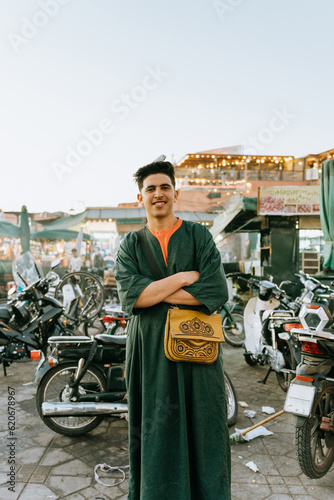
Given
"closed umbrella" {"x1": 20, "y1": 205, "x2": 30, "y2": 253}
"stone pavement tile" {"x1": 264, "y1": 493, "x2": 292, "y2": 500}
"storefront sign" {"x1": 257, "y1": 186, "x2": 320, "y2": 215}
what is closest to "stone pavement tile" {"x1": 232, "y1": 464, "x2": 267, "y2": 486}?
"stone pavement tile" {"x1": 264, "y1": 493, "x2": 292, "y2": 500}

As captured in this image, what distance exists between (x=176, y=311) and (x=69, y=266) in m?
9.88

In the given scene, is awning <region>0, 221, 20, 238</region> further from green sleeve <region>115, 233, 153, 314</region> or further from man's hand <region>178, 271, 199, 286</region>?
man's hand <region>178, 271, 199, 286</region>

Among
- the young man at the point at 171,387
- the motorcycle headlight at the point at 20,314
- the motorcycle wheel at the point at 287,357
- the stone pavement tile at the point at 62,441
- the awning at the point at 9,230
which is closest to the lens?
the young man at the point at 171,387

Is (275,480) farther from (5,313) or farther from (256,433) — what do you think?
(5,313)

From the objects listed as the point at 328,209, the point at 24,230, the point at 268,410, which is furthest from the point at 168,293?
the point at 24,230

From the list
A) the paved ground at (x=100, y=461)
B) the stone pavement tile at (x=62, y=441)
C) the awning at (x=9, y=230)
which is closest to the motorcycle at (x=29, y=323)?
the paved ground at (x=100, y=461)

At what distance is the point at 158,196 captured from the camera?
218 centimetres

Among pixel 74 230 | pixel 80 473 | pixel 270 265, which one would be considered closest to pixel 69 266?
pixel 74 230

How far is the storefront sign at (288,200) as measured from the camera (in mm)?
8609

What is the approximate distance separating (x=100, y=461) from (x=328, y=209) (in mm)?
4768

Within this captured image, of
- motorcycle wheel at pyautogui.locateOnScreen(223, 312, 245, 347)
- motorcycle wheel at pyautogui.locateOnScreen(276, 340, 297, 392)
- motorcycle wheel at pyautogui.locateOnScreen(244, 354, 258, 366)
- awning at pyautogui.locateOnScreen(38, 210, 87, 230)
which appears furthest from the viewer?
awning at pyautogui.locateOnScreen(38, 210, 87, 230)

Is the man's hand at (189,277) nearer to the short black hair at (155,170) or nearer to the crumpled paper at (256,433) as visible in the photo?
the short black hair at (155,170)

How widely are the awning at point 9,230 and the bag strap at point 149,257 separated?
9.15 metres

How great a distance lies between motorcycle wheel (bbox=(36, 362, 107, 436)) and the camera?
11.6 feet
